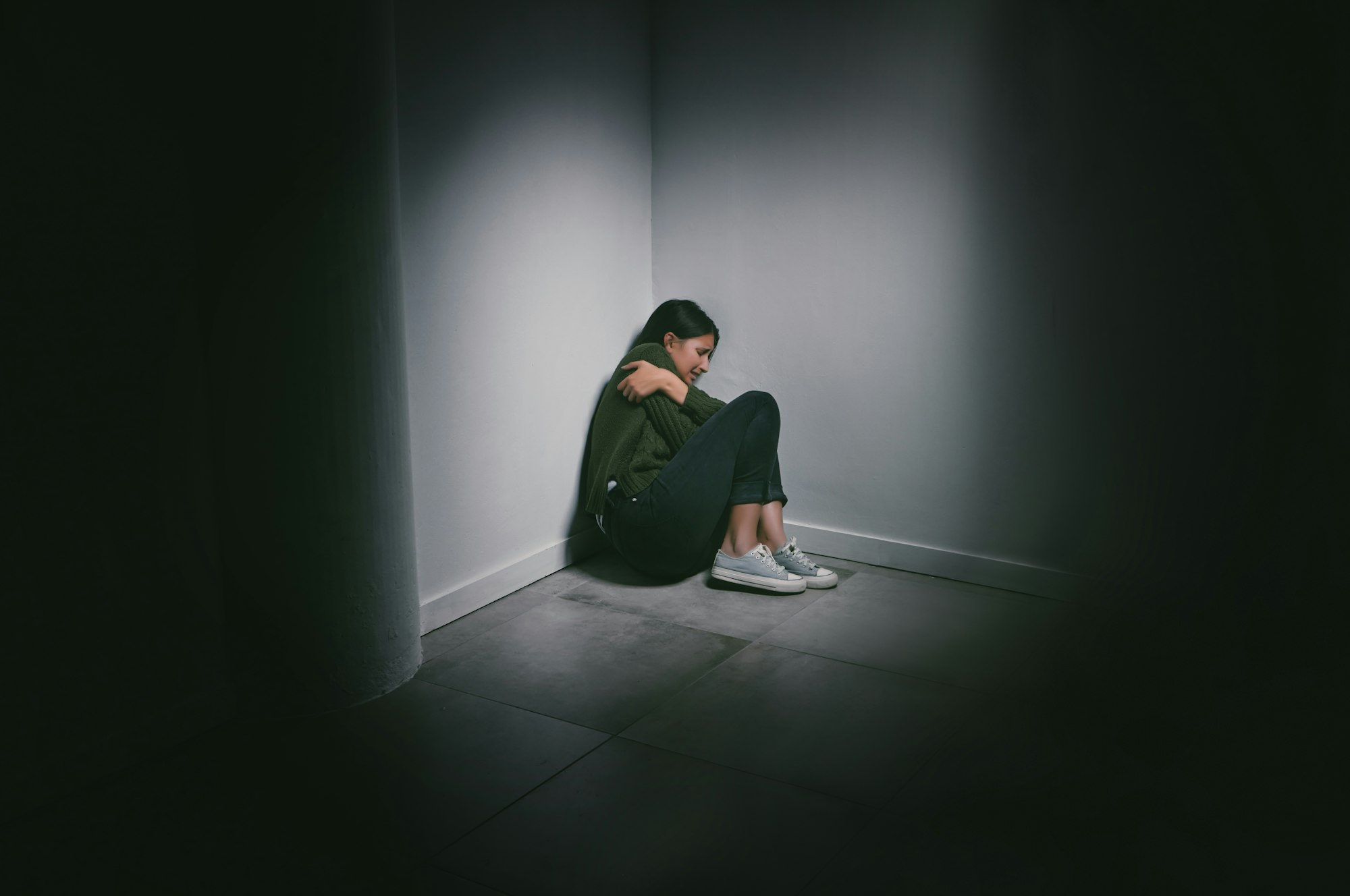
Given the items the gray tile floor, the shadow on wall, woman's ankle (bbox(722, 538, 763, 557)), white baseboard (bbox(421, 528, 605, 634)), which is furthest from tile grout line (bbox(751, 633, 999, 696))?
the shadow on wall

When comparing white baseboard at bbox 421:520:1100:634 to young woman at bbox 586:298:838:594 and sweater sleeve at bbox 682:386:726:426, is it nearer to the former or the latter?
young woman at bbox 586:298:838:594

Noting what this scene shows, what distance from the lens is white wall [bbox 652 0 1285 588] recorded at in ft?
9.71

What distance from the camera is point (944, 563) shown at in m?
3.48

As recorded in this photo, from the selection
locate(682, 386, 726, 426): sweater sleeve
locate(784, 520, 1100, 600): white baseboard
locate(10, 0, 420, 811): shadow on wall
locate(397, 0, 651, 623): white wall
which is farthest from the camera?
locate(682, 386, 726, 426): sweater sleeve

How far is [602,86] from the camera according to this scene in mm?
3531

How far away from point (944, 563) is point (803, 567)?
492 millimetres

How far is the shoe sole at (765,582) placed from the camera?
3.30 m

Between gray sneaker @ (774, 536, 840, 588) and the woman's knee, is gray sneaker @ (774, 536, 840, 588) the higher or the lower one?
the lower one

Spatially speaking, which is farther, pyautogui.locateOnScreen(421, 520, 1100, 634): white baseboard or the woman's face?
the woman's face

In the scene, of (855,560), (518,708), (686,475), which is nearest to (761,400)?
(686,475)

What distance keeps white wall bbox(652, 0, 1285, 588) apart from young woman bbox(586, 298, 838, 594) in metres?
0.33

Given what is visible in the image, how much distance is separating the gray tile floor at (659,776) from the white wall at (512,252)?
473 millimetres

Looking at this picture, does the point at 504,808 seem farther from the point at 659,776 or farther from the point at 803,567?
the point at 803,567

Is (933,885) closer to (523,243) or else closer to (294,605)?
(294,605)
